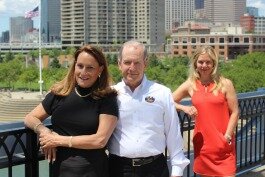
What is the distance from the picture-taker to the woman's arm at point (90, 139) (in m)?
3.68

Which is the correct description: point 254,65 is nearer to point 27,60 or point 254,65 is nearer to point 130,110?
point 27,60

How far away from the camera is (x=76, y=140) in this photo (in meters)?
3.68

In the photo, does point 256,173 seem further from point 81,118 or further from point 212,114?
point 81,118

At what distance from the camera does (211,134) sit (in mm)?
4887

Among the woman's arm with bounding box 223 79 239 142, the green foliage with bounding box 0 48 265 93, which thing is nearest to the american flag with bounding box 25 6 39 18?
the green foliage with bounding box 0 48 265 93

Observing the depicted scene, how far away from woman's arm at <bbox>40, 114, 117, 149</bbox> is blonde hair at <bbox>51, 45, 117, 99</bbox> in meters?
0.18

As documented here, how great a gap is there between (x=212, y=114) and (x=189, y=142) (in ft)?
3.88

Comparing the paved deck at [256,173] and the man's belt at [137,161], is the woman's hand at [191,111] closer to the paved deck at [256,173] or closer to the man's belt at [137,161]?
the man's belt at [137,161]

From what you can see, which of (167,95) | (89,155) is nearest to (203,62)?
(167,95)

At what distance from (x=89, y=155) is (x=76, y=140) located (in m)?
0.17

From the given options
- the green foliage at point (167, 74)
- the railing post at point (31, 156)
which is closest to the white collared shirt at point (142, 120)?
the railing post at point (31, 156)

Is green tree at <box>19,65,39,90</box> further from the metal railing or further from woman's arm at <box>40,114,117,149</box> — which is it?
woman's arm at <box>40,114,117,149</box>

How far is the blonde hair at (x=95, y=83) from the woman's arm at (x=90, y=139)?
182mm

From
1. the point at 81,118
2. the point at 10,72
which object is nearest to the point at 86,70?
the point at 81,118
